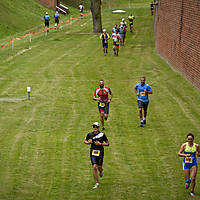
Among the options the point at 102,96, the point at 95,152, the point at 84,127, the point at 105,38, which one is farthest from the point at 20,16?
the point at 95,152

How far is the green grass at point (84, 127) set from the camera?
1473cm

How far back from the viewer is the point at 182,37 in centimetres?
3139

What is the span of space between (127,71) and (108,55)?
269 inches

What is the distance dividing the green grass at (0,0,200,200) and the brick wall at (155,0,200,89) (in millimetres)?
788

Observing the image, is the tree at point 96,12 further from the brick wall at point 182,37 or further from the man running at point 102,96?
the man running at point 102,96

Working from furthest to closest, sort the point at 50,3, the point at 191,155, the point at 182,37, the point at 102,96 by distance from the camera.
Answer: the point at 50,3 → the point at 182,37 → the point at 102,96 → the point at 191,155

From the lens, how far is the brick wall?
2781cm

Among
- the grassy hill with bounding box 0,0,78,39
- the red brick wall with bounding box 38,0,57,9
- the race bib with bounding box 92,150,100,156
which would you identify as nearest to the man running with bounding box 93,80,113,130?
the race bib with bounding box 92,150,100,156

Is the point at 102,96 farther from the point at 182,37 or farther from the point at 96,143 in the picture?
the point at 182,37

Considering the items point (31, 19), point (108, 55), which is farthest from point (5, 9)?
point (108, 55)

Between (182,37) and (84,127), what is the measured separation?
508 inches

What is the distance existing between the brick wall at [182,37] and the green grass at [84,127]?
31.0 inches

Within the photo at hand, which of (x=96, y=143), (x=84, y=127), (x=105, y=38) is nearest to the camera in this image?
(x=96, y=143)

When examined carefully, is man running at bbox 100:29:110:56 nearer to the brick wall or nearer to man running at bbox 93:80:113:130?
the brick wall
